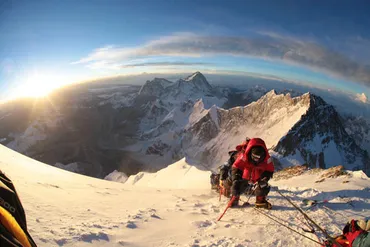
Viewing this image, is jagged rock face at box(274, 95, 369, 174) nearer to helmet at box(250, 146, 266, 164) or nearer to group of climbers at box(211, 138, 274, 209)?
group of climbers at box(211, 138, 274, 209)

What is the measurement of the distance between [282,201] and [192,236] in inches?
142

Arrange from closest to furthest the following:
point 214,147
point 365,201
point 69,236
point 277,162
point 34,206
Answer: point 69,236, point 34,206, point 365,201, point 277,162, point 214,147

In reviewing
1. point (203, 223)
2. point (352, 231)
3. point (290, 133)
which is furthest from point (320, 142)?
point (352, 231)

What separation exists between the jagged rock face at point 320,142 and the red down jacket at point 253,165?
126 metres

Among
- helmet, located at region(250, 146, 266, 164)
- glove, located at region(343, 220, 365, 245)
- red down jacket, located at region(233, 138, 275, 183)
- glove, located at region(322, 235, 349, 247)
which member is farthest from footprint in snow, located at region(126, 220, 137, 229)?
glove, located at region(343, 220, 365, 245)

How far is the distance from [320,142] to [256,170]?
566 feet

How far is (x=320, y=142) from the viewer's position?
158 m

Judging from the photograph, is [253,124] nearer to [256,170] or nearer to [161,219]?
[256,170]

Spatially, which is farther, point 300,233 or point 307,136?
point 307,136

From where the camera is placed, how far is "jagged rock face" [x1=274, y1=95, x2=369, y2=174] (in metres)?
133

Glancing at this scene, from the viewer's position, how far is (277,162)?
383ft

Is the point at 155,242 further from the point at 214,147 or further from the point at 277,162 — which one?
the point at 214,147

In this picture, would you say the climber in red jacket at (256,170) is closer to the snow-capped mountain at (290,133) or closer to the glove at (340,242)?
the glove at (340,242)

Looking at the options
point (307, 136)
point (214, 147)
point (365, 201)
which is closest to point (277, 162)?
point (307, 136)
